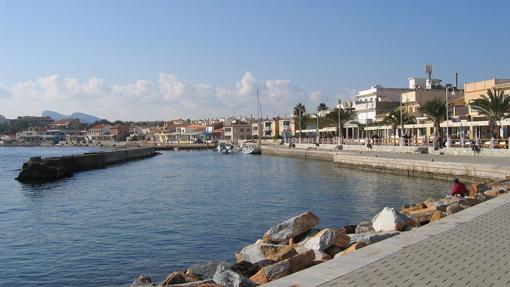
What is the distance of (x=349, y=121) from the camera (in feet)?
307

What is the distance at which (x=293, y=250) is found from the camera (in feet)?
38.8

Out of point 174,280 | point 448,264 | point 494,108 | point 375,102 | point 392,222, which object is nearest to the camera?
point 448,264

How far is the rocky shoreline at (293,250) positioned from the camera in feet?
30.5

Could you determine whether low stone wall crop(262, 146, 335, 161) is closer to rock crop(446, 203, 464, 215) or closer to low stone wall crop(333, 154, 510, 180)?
low stone wall crop(333, 154, 510, 180)

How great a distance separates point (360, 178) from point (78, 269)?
28.4 meters

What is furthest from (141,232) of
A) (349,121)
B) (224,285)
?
(349,121)

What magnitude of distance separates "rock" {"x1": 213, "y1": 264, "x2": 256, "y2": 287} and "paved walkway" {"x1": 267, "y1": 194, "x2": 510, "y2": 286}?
46.4 inches

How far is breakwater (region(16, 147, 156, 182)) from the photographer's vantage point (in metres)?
47.0

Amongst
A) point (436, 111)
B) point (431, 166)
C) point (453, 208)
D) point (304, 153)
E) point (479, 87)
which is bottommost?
point (304, 153)

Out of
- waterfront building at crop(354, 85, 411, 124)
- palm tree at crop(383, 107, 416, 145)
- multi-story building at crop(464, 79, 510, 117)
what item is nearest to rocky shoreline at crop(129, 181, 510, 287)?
multi-story building at crop(464, 79, 510, 117)

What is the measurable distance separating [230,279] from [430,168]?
99.2 ft

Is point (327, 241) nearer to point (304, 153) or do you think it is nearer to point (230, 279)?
point (230, 279)

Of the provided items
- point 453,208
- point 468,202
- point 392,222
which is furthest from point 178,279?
point 468,202

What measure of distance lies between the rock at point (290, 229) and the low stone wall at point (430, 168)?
53.1 ft
